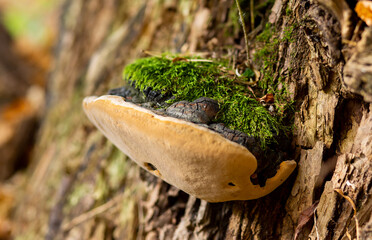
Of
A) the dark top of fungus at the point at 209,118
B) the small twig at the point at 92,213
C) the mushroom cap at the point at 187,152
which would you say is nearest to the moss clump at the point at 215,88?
the dark top of fungus at the point at 209,118

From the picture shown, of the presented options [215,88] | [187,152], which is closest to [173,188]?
[215,88]

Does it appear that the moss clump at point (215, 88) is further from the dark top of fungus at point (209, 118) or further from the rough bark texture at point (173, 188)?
the rough bark texture at point (173, 188)

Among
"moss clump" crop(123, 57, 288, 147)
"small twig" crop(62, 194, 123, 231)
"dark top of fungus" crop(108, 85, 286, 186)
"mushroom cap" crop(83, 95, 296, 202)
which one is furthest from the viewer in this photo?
"small twig" crop(62, 194, 123, 231)

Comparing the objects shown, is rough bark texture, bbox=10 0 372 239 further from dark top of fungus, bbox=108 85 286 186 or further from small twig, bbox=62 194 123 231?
dark top of fungus, bbox=108 85 286 186

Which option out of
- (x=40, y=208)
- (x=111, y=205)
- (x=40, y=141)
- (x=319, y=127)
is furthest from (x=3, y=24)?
(x=319, y=127)

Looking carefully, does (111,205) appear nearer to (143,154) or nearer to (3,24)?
(143,154)

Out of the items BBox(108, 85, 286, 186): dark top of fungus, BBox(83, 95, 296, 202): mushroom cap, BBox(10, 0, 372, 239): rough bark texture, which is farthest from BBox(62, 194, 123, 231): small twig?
BBox(108, 85, 286, 186): dark top of fungus
